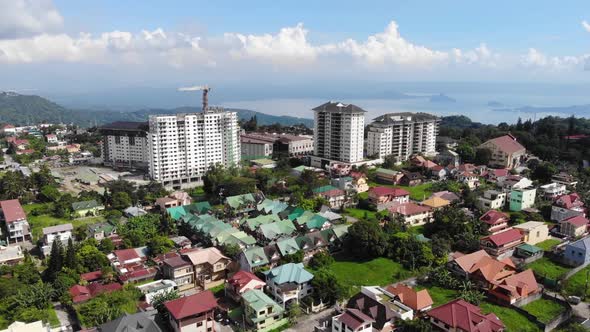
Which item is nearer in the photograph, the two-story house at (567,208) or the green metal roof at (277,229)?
the green metal roof at (277,229)

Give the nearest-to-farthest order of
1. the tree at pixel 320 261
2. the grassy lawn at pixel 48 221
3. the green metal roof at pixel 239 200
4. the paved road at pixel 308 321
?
1. the paved road at pixel 308 321
2. the tree at pixel 320 261
3. the grassy lawn at pixel 48 221
4. the green metal roof at pixel 239 200

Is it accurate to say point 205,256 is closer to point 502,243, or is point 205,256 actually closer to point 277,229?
point 277,229

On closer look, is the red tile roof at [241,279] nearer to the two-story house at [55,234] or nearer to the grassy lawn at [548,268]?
the two-story house at [55,234]

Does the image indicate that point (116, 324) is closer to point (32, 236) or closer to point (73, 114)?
point (32, 236)

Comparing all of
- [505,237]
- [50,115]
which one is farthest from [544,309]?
[50,115]

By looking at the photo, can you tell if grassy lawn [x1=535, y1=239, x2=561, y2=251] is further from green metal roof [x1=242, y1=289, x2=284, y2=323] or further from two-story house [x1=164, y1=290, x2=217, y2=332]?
two-story house [x1=164, y1=290, x2=217, y2=332]

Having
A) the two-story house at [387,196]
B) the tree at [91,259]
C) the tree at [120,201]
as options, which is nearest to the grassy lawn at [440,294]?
the two-story house at [387,196]

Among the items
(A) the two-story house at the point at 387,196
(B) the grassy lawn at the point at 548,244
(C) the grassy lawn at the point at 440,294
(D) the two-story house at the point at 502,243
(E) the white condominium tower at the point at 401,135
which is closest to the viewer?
(C) the grassy lawn at the point at 440,294
